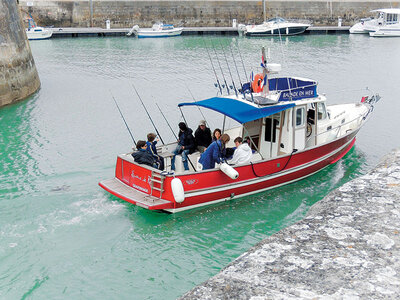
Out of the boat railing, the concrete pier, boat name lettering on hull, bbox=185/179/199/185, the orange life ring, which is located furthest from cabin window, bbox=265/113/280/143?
the concrete pier

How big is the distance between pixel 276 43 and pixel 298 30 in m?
7.11

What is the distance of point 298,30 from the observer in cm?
4944

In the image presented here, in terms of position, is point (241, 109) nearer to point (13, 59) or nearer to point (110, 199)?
point (110, 199)

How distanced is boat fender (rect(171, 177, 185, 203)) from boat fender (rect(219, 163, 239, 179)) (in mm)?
1058

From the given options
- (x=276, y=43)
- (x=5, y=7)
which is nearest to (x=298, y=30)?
(x=276, y=43)

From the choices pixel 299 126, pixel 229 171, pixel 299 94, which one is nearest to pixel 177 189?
pixel 229 171

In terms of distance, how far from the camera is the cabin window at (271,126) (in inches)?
479

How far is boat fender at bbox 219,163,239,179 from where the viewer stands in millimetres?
10453

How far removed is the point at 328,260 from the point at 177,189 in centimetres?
586

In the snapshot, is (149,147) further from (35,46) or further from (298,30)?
(298,30)

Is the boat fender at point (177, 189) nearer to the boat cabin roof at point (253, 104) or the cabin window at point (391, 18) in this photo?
the boat cabin roof at point (253, 104)

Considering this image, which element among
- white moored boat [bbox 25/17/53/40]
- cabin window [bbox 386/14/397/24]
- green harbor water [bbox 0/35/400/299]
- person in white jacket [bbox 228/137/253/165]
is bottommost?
green harbor water [bbox 0/35/400/299]

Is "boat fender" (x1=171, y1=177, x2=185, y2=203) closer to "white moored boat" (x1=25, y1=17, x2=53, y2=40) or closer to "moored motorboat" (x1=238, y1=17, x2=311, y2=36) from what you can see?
"white moored boat" (x1=25, y1=17, x2=53, y2=40)

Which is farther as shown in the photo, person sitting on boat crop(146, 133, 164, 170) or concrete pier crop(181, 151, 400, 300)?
person sitting on boat crop(146, 133, 164, 170)
